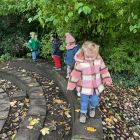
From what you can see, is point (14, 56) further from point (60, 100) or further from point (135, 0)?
point (135, 0)

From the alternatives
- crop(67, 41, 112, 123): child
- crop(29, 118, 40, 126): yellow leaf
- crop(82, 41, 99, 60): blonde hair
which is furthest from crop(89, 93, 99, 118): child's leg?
crop(29, 118, 40, 126): yellow leaf

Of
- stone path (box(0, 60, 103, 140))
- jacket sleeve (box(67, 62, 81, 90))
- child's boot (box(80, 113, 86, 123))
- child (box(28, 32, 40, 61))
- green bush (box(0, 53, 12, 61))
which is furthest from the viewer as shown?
green bush (box(0, 53, 12, 61))

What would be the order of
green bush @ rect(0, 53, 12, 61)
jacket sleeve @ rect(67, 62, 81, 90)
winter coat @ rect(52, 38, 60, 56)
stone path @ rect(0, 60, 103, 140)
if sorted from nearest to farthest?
1. stone path @ rect(0, 60, 103, 140)
2. jacket sleeve @ rect(67, 62, 81, 90)
3. winter coat @ rect(52, 38, 60, 56)
4. green bush @ rect(0, 53, 12, 61)

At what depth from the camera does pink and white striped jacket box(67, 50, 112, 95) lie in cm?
475

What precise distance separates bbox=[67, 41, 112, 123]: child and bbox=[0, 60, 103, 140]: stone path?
230 millimetres

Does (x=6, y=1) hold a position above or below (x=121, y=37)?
above

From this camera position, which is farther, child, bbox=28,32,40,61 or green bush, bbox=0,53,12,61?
green bush, bbox=0,53,12,61

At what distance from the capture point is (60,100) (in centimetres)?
604

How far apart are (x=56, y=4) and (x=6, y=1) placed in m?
3.51

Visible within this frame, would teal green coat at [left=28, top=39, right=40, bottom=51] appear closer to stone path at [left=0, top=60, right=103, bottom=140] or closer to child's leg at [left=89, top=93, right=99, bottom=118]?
stone path at [left=0, top=60, right=103, bottom=140]

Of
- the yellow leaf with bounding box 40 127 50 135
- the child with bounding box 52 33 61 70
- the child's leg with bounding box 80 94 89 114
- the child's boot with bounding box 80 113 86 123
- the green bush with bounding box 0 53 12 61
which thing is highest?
the child with bounding box 52 33 61 70

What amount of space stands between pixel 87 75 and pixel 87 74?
0.02 metres

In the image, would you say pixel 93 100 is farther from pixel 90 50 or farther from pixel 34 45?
pixel 34 45

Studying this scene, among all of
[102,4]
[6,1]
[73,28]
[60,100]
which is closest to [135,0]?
→ [102,4]
